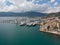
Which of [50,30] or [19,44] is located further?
[50,30]

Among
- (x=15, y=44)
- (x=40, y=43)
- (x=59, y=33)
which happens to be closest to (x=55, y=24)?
(x=59, y=33)

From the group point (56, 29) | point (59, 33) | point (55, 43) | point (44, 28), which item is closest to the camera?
point (55, 43)

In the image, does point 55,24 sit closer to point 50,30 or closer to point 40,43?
point 50,30

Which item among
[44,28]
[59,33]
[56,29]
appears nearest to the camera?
[59,33]

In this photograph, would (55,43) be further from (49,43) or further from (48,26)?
(48,26)

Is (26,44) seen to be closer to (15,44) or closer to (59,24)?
(15,44)

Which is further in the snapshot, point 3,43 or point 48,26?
point 48,26

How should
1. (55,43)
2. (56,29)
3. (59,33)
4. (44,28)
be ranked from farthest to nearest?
1. (44,28)
2. (56,29)
3. (59,33)
4. (55,43)

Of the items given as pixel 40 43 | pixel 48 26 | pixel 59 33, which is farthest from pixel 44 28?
pixel 40 43

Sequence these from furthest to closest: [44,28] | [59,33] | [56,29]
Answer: [44,28], [56,29], [59,33]
